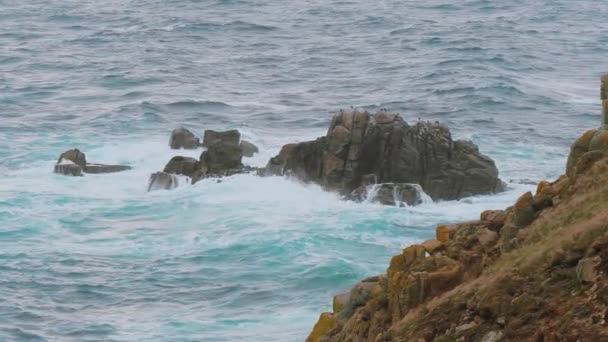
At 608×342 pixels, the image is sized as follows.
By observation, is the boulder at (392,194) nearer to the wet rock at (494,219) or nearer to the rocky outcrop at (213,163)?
the rocky outcrop at (213,163)

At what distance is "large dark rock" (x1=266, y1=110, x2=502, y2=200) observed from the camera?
40.2 meters

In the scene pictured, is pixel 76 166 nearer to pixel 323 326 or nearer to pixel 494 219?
pixel 323 326

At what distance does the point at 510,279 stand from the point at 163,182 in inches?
1231

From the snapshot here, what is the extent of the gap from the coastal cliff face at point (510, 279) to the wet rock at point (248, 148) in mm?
31536

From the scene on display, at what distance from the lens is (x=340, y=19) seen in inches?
3371

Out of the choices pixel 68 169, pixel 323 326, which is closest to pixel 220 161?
pixel 68 169

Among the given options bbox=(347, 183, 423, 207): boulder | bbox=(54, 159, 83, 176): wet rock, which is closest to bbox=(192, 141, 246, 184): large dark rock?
bbox=(54, 159, 83, 176): wet rock

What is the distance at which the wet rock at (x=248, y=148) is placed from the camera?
46.8 m

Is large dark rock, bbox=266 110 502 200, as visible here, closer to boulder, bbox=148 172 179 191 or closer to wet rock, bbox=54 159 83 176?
boulder, bbox=148 172 179 191

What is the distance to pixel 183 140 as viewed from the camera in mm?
48500

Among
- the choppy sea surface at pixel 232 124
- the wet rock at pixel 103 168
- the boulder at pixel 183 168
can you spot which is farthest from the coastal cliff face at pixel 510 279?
the wet rock at pixel 103 168

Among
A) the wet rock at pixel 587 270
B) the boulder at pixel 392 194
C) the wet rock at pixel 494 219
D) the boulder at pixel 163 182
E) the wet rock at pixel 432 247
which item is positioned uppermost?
the wet rock at pixel 494 219

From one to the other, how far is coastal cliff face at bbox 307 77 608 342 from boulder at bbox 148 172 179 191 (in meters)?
27.7

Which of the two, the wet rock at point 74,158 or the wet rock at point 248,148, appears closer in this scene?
the wet rock at point 74,158
